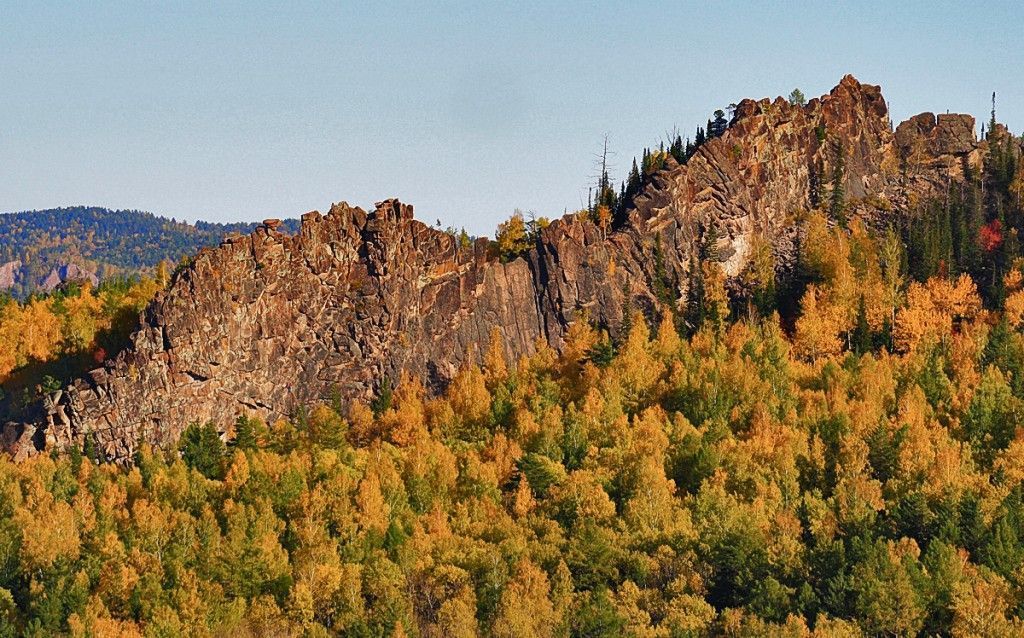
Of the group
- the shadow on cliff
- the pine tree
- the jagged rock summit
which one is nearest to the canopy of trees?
the jagged rock summit

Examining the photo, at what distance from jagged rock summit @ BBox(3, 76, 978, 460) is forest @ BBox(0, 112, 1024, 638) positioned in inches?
87.8

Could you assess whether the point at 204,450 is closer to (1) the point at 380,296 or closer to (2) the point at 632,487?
(1) the point at 380,296

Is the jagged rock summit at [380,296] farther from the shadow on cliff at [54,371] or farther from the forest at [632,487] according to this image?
the shadow on cliff at [54,371]

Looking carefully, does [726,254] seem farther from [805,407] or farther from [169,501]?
[169,501]

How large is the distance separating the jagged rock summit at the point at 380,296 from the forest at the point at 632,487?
2229 mm

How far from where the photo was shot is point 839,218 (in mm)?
146500

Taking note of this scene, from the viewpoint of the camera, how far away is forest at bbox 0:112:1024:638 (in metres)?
93.6

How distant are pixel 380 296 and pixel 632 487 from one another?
30070 mm

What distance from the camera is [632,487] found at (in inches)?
4333

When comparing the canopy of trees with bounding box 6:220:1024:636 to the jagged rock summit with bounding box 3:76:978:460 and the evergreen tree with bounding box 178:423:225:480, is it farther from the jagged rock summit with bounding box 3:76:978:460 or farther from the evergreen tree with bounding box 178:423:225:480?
the jagged rock summit with bounding box 3:76:978:460

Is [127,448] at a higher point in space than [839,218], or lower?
lower

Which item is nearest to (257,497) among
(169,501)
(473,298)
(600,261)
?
(169,501)

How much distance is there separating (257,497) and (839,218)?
2717 inches

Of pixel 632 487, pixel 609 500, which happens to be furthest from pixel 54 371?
pixel 632 487
